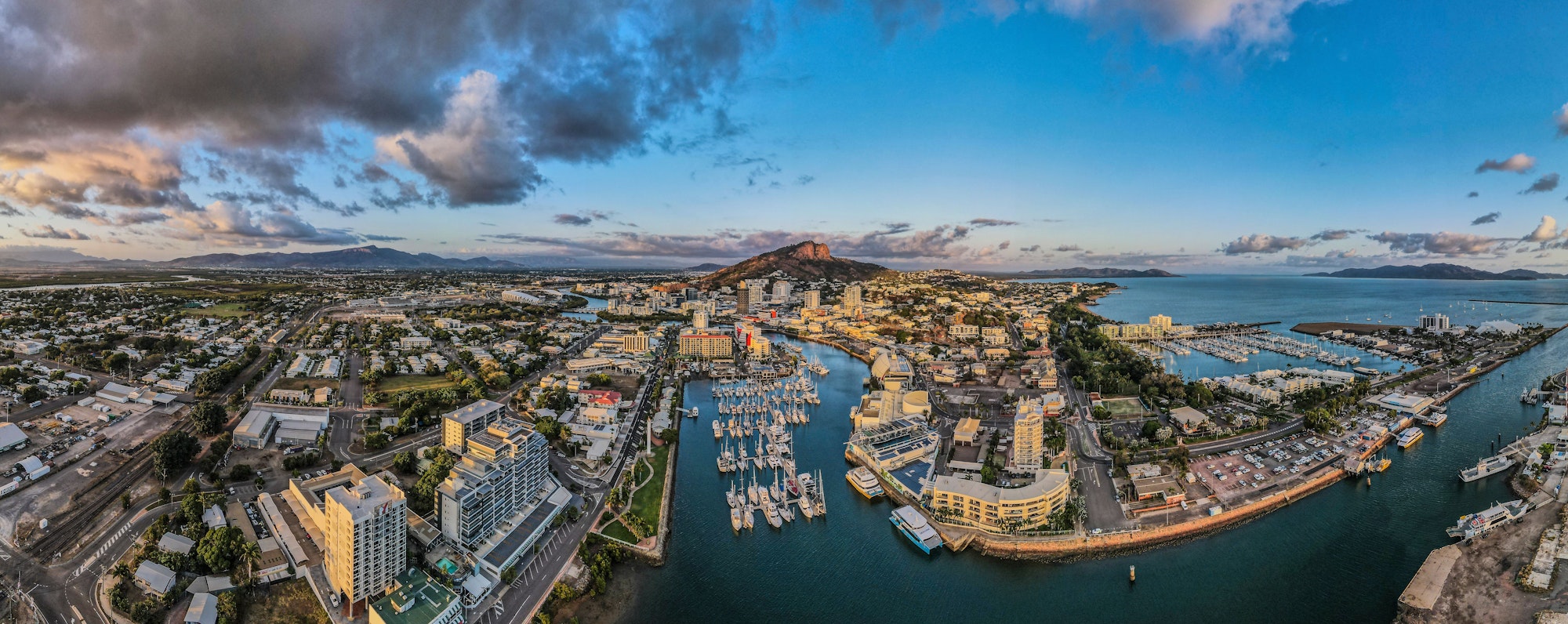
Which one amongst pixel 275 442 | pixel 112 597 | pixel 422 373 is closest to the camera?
pixel 112 597

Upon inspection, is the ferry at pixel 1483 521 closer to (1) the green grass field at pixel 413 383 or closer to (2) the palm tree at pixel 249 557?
(2) the palm tree at pixel 249 557

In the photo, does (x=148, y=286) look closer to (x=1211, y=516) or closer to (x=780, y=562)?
(x=780, y=562)

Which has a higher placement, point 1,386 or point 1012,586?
point 1,386

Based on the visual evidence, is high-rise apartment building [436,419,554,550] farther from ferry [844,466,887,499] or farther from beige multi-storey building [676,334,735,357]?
beige multi-storey building [676,334,735,357]

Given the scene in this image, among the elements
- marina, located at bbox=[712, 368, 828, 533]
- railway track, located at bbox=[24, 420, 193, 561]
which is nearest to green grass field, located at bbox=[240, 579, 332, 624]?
railway track, located at bbox=[24, 420, 193, 561]

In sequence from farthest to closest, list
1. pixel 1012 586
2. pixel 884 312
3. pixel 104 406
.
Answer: pixel 884 312, pixel 104 406, pixel 1012 586

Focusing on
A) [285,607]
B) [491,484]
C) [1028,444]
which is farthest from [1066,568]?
[285,607]

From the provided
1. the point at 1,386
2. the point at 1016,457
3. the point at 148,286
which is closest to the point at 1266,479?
the point at 1016,457
